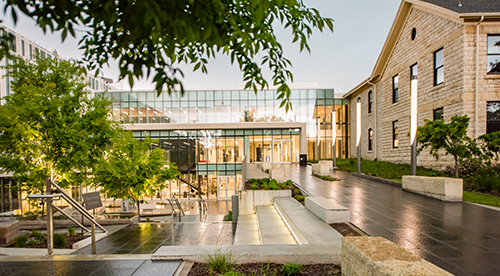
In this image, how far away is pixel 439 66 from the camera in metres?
15.9

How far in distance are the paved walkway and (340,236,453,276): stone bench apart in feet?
4.41

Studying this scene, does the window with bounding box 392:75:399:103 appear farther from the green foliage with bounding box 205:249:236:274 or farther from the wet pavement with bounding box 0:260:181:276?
the wet pavement with bounding box 0:260:181:276

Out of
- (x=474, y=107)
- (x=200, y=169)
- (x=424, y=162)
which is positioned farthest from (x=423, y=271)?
(x=200, y=169)

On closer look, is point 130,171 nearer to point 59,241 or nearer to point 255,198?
point 59,241

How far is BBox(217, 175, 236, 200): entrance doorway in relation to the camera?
1143 inches

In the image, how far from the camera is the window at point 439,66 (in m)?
15.7

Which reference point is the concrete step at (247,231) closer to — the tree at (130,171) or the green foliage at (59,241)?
the green foliage at (59,241)

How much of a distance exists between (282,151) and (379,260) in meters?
30.5

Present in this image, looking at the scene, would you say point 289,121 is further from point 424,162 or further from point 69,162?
point 69,162

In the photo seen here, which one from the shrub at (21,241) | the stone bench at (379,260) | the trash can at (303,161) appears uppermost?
the stone bench at (379,260)

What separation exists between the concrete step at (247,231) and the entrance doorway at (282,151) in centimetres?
2322

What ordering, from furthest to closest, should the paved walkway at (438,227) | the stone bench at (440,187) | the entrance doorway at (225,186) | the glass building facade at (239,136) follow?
the glass building facade at (239,136), the entrance doorway at (225,186), the stone bench at (440,187), the paved walkway at (438,227)

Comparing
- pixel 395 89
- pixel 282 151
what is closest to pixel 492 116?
pixel 395 89

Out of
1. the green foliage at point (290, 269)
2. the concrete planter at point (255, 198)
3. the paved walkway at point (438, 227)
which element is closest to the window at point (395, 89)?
the paved walkway at point (438, 227)
